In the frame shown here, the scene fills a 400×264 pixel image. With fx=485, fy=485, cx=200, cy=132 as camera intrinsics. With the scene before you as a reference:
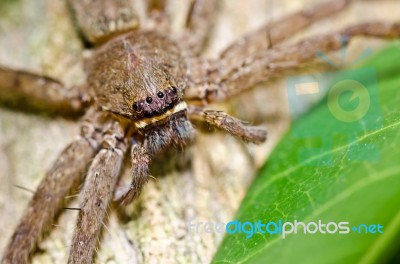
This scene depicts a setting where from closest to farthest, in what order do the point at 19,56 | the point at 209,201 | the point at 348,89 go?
the point at 209,201 < the point at 348,89 < the point at 19,56

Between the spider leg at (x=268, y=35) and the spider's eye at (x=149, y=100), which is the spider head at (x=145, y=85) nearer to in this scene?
the spider's eye at (x=149, y=100)

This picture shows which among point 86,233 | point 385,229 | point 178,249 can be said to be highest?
point 86,233

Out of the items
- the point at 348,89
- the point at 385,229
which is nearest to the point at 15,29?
the point at 348,89

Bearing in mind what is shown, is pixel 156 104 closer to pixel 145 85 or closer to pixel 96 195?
pixel 145 85

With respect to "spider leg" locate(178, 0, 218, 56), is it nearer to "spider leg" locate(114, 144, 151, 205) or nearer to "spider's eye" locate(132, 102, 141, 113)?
"spider's eye" locate(132, 102, 141, 113)

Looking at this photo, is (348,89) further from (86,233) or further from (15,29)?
(15,29)

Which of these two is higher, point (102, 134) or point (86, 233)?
point (102, 134)

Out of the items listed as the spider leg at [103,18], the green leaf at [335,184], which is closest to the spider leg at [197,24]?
the spider leg at [103,18]
